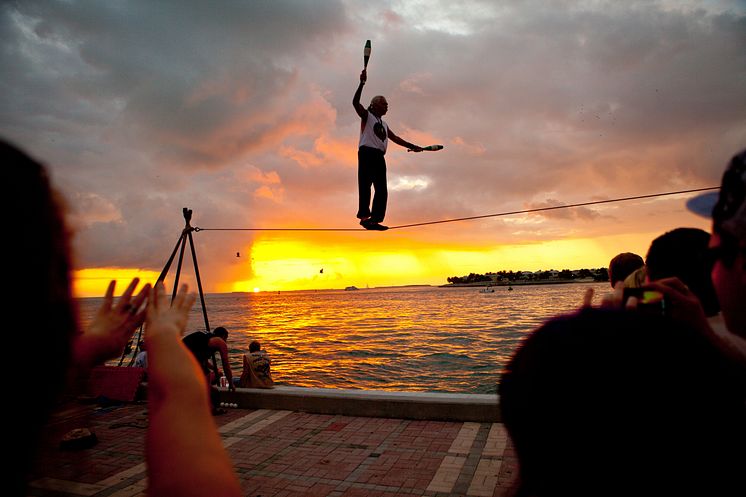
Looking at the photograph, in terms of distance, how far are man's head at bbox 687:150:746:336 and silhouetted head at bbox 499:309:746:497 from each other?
19.3 inches

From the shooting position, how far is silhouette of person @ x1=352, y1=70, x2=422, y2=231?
6270 mm

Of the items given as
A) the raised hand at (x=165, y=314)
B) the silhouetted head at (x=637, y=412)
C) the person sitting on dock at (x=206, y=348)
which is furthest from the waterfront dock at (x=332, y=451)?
the silhouetted head at (x=637, y=412)

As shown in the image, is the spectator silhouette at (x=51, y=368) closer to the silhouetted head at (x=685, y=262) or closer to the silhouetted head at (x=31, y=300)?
the silhouetted head at (x=31, y=300)

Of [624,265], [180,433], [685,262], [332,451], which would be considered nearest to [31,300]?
[180,433]

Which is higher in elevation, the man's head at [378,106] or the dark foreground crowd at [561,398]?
the man's head at [378,106]

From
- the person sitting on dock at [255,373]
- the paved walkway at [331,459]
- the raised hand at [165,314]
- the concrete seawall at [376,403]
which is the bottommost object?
the paved walkway at [331,459]

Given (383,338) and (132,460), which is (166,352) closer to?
(132,460)

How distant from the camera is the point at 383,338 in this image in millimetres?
30391

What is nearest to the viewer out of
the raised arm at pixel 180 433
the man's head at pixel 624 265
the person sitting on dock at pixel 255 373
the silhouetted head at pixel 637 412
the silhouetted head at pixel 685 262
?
the silhouetted head at pixel 637 412

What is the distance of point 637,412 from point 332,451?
581 centimetres

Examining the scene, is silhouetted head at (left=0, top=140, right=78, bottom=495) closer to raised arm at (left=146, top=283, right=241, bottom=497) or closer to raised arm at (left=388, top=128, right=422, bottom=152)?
raised arm at (left=146, top=283, right=241, bottom=497)

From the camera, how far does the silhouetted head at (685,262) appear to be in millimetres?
2180

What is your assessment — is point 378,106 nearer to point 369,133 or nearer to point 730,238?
point 369,133

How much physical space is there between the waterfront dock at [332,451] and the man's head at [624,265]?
257cm
